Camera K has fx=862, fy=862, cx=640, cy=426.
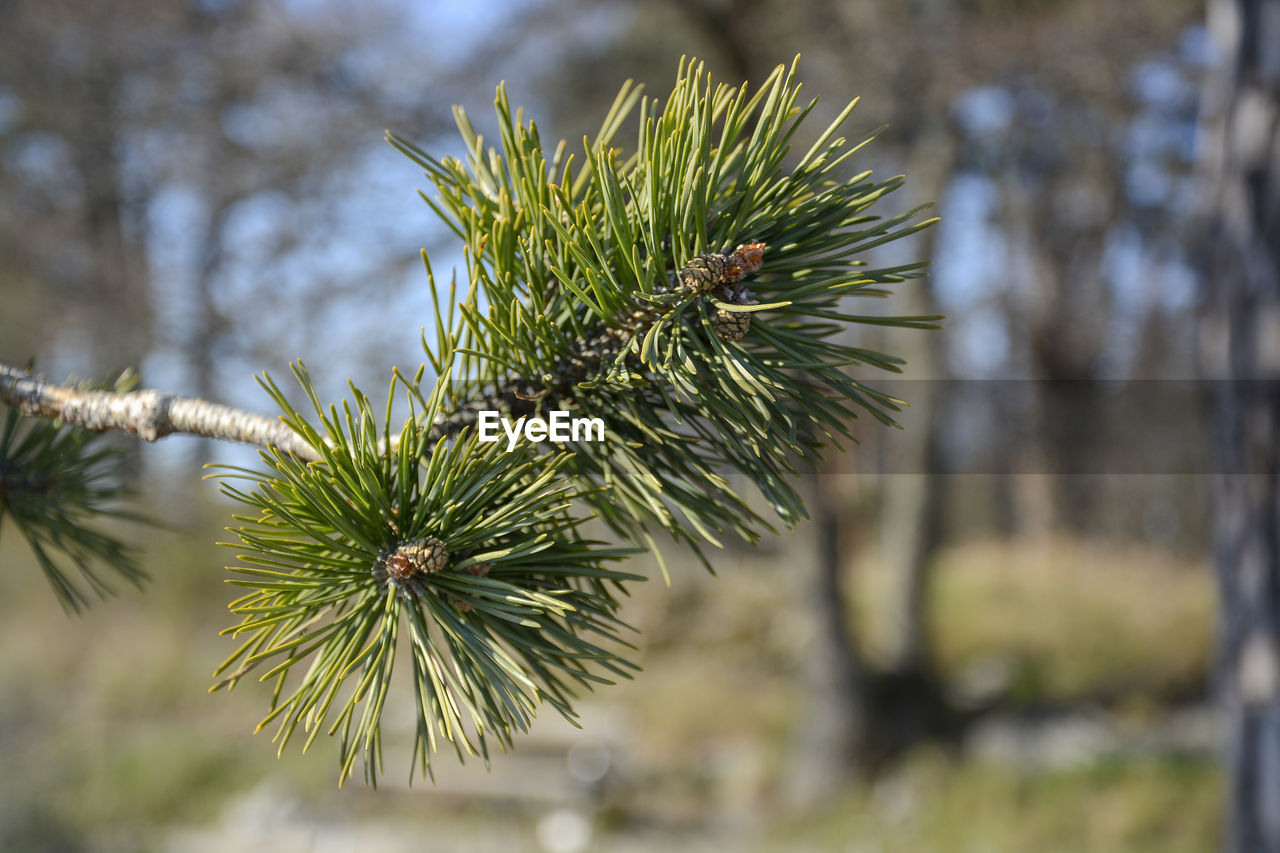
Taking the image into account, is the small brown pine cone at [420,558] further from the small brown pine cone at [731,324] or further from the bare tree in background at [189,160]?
the bare tree in background at [189,160]

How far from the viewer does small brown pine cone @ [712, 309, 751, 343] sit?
1.59 ft

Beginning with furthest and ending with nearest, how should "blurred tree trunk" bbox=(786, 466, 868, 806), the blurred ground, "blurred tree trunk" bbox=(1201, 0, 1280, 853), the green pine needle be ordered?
"blurred tree trunk" bbox=(786, 466, 868, 806) → the blurred ground → "blurred tree trunk" bbox=(1201, 0, 1280, 853) → the green pine needle

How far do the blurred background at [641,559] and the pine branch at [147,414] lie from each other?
7.54 feet

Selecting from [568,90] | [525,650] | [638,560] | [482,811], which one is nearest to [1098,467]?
[638,560]

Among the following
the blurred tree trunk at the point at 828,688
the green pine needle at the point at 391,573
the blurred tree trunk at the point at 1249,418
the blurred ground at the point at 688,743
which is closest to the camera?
the green pine needle at the point at 391,573

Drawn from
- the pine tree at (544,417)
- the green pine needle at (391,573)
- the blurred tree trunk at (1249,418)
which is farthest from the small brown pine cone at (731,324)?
the blurred tree trunk at (1249,418)

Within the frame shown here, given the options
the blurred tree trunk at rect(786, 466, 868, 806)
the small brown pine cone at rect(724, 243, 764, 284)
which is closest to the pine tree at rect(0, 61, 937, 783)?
the small brown pine cone at rect(724, 243, 764, 284)

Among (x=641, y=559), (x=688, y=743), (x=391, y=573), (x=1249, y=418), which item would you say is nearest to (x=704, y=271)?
(x=391, y=573)

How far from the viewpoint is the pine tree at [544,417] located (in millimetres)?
471
